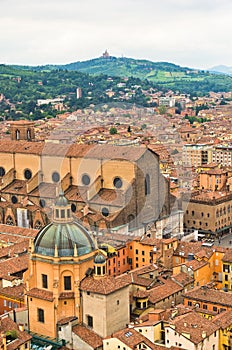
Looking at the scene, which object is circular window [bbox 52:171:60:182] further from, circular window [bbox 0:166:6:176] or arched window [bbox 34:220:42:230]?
circular window [bbox 0:166:6:176]

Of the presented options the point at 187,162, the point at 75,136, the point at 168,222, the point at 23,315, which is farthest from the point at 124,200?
the point at 75,136

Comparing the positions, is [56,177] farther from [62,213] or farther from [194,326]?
[194,326]

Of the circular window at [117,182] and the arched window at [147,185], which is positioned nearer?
the circular window at [117,182]

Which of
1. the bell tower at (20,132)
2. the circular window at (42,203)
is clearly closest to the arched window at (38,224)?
the circular window at (42,203)

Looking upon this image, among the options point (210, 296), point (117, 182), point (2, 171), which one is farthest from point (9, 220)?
point (210, 296)

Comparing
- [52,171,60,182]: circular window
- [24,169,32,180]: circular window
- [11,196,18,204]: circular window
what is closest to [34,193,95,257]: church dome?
[52,171,60,182]: circular window

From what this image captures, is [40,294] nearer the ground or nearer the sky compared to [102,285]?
nearer the ground

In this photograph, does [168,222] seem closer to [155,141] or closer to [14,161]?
[14,161]

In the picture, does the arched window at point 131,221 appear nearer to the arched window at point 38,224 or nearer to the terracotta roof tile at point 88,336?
the arched window at point 38,224
